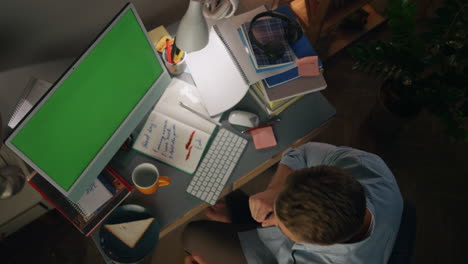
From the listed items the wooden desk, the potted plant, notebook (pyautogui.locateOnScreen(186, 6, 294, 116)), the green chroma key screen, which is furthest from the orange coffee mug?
the potted plant

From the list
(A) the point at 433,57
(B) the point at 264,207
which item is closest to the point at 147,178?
(B) the point at 264,207

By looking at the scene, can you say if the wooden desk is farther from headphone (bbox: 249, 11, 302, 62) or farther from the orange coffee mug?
headphone (bbox: 249, 11, 302, 62)

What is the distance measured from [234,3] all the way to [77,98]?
26.3 inches

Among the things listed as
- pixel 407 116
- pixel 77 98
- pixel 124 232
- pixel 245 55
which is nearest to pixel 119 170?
pixel 124 232

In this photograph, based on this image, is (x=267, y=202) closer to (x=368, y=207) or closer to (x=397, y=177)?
(x=368, y=207)

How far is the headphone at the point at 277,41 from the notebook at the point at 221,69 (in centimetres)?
6

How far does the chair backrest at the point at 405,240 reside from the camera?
120cm

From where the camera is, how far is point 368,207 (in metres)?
1.17

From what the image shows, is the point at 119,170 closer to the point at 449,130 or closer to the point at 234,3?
the point at 234,3

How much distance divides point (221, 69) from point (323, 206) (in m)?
→ 0.68

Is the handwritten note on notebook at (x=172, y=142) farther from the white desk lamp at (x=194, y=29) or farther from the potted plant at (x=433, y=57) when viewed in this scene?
the potted plant at (x=433, y=57)

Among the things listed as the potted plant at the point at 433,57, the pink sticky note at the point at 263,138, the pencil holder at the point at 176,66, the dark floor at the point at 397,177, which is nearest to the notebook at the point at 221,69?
the pencil holder at the point at 176,66

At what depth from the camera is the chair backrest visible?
1.20 meters

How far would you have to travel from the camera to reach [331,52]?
2.37m
